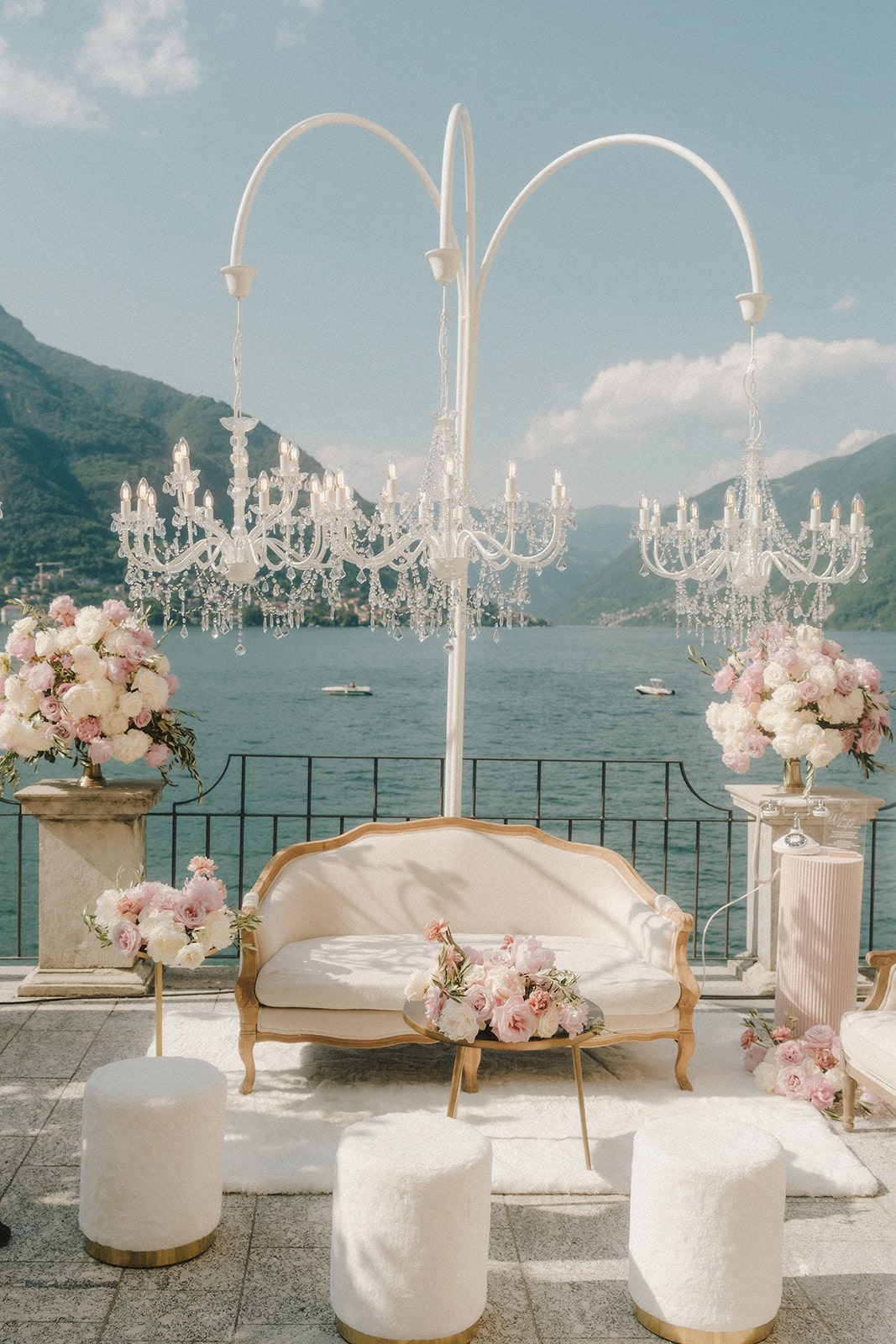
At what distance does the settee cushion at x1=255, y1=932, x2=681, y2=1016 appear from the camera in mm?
4043

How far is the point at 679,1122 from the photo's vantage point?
2.78 metres

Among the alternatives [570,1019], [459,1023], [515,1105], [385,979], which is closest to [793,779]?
[515,1105]

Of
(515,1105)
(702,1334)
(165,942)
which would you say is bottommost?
(515,1105)

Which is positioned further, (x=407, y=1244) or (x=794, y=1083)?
(x=794, y=1083)

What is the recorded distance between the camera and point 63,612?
202 inches

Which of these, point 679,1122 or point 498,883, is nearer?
point 679,1122

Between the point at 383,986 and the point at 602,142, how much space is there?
146 inches

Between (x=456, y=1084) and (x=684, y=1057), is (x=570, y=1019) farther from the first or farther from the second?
(x=684, y=1057)

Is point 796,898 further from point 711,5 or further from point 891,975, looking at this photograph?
point 711,5

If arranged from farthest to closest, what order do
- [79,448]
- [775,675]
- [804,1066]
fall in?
1. [79,448]
2. [775,675]
3. [804,1066]

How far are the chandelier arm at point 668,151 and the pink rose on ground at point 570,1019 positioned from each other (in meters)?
2.48

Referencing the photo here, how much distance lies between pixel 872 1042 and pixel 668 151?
368 cm

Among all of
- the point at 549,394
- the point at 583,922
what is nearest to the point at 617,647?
the point at 549,394

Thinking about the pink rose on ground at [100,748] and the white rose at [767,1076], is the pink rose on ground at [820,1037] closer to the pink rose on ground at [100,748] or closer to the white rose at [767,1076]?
the white rose at [767,1076]
